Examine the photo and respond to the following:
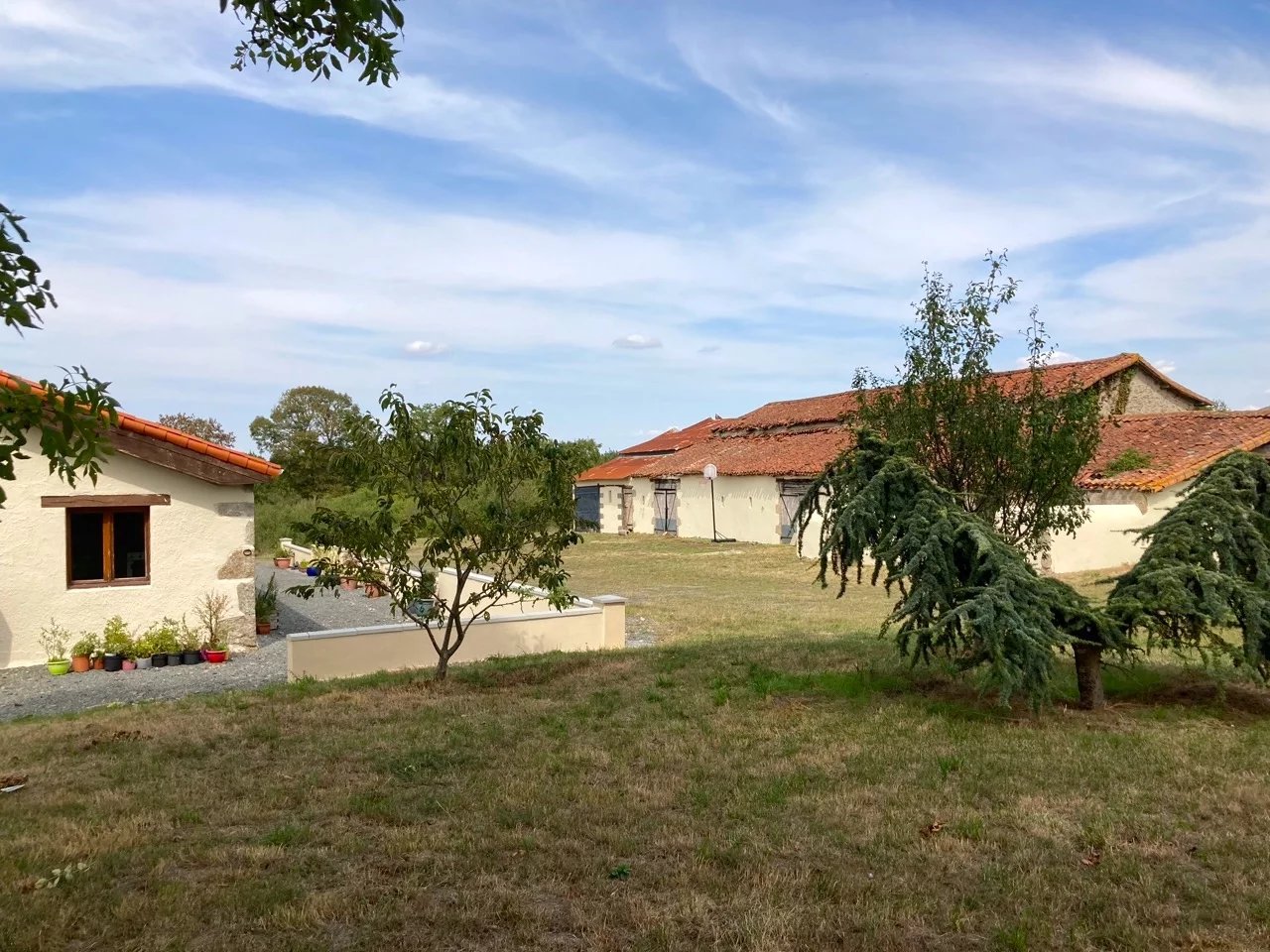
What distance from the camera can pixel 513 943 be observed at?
3.51 metres

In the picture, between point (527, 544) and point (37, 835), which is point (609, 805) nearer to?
point (37, 835)

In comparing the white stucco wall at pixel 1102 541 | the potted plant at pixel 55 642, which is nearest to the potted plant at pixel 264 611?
the potted plant at pixel 55 642

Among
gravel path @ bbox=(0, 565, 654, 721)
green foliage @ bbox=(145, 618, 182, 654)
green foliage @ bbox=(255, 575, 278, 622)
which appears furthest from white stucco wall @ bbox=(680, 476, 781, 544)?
green foliage @ bbox=(145, 618, 182, 654)

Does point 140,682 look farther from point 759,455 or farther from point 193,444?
point 759,455

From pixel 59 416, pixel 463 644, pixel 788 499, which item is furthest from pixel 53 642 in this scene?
pixel 788 499

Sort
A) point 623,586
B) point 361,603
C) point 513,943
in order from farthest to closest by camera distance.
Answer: point 623,586 < point 361,603 < point 513,943

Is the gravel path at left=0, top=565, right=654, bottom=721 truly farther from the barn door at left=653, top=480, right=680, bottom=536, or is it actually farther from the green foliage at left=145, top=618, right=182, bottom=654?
the barn door at left=653, top=480, right=680, bottom=536

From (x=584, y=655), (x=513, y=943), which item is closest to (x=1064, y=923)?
(x=513, y=943)

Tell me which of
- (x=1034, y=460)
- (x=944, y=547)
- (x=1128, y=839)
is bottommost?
(x=1128, y=839)

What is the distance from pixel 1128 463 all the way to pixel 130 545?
19.6 meters

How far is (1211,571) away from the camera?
688cm

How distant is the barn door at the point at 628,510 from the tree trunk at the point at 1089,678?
31561mm

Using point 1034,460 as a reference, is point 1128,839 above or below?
below

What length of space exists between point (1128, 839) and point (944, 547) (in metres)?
2.73
